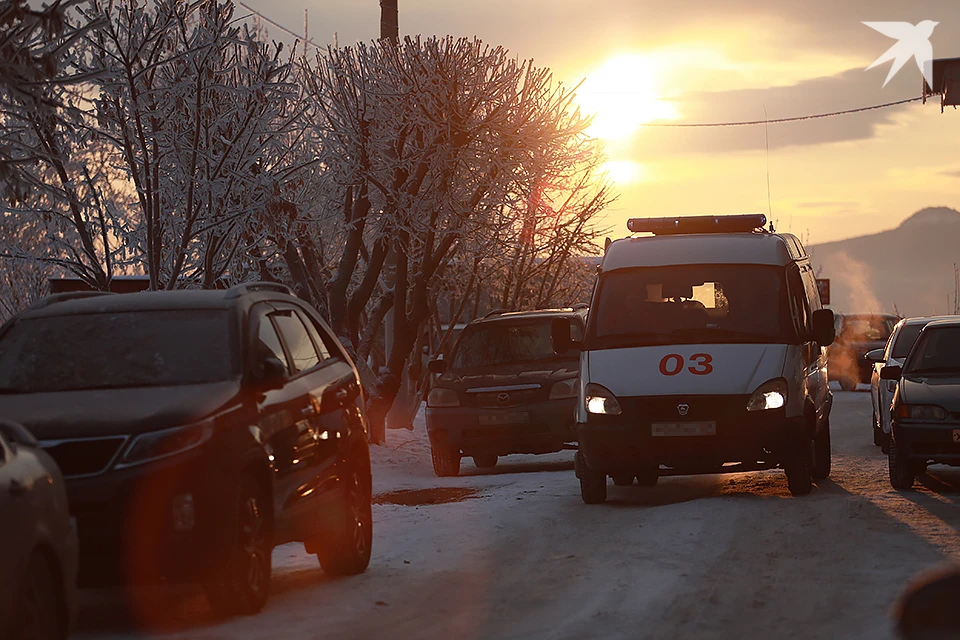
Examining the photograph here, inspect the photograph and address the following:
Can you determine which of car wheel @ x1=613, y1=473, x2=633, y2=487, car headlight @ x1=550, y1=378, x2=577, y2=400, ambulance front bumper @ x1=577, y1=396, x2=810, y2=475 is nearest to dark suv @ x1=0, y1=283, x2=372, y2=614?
ambulance front bumper @ x1=577, y1=396, x2=810, y2=475

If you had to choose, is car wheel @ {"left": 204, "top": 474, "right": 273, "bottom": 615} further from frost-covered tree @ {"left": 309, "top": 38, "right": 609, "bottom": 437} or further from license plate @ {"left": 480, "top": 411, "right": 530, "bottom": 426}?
frost-covered tree @ {"left": 309, "top": 38, "right": 609, "bottom": 437}

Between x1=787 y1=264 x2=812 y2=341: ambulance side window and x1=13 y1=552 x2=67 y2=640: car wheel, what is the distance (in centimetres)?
886

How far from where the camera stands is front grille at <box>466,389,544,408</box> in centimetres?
1781

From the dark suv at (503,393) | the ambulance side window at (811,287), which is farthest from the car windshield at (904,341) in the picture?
the dark suv at (503,393)

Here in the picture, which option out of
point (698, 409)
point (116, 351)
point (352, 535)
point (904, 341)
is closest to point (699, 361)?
point (698, 409)

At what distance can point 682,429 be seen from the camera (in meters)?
12.9

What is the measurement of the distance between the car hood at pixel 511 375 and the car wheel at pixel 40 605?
38.8 ft

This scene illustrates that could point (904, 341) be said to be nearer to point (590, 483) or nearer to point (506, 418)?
point (506, 418)

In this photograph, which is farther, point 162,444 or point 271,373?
point 271,373

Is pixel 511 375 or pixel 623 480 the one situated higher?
pixel 511 375

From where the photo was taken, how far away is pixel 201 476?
290 inches

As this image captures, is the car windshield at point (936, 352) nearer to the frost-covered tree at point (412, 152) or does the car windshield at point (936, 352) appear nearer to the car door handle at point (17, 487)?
the frost-covered tree at point (412, 152)

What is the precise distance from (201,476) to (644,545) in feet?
14.0

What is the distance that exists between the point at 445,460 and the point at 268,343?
9994mm
